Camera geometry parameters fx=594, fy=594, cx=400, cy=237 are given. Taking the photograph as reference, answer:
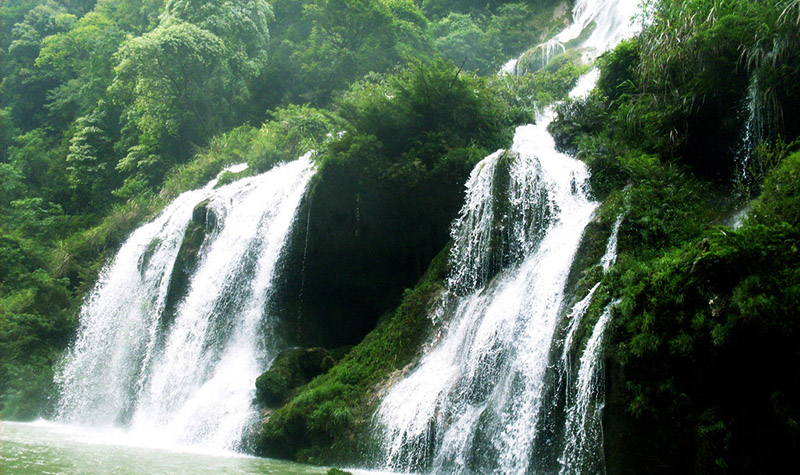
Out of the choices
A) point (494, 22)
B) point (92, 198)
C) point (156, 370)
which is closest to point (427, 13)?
point (494, 22)

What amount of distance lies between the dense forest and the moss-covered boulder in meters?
0.05

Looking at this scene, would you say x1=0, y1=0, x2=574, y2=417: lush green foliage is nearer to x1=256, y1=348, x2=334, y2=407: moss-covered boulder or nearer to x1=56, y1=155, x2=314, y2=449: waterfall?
x1=56, y1=155, x2=314, y2=449: waterfall

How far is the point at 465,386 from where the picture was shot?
27.4 feet

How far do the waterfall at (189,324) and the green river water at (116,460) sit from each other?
147 centimetres

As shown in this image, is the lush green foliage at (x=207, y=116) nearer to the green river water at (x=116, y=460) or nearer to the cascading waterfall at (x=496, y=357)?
the cascading waterfall at (x=496, y=357)

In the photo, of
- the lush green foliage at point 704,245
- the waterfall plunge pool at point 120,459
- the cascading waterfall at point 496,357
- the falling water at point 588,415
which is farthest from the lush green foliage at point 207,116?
the falling water at point 588,415

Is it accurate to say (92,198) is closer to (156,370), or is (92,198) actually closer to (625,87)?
(156,370)

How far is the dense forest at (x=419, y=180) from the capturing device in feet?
18.6

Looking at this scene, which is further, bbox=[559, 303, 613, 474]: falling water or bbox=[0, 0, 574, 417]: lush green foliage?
bbox=[0, 0, 574, 417]: lush green foliage

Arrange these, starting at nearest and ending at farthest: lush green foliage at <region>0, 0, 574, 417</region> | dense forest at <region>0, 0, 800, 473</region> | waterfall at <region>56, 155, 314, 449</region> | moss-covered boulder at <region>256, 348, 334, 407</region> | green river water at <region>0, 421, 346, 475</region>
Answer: dense forest at <region>0, 0, 800, 473</region> → green river water at <region>0, 421, 346, 475</region> → moss-covered boulder at <region>256, 348, 334, 407</region> → waterfall at <region>56, 155, 314, 449</region> → lush green foliage at <region>0, 0, 574, 417</region>

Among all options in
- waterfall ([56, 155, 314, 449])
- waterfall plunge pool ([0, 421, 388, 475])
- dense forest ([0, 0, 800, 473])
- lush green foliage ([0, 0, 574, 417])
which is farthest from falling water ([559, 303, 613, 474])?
waterfall ([56, 155, 314, 449])

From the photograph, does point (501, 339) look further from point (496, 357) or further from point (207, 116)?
point (207, 116)

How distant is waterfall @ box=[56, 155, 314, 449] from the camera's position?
12891 millimetres

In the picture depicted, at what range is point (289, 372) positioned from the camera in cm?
1170
